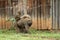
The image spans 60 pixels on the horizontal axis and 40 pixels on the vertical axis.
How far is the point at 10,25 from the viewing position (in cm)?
1517

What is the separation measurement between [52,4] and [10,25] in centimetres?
300

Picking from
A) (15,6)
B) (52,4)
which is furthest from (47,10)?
(15,6)

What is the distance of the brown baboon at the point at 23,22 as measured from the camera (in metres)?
12.8

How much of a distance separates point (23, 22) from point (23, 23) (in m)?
0.06

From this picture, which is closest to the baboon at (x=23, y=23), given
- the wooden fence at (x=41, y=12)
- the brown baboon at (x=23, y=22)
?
the brown baboon at (x=23, y=22)

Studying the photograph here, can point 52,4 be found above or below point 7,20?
above

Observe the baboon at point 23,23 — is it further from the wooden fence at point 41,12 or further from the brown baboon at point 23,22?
the wooden fence at point 41,12

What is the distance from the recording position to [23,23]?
12797mm

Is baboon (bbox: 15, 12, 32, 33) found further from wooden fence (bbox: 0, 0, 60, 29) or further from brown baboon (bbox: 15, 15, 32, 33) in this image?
wooden fence (bbox: 0, 0, 60, 29)

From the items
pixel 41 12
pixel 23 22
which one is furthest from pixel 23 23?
pixel 41 12

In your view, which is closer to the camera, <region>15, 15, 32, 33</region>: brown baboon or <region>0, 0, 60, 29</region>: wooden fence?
<region>15, 15, 32, 33</region>: brown baboon

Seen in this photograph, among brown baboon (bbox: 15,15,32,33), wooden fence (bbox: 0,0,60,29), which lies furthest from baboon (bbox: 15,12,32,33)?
wooden fence (bbox: 0,0,60,29)

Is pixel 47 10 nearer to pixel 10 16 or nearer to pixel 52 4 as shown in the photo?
pixel 52 4

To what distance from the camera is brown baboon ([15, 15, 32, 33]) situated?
504 inches
